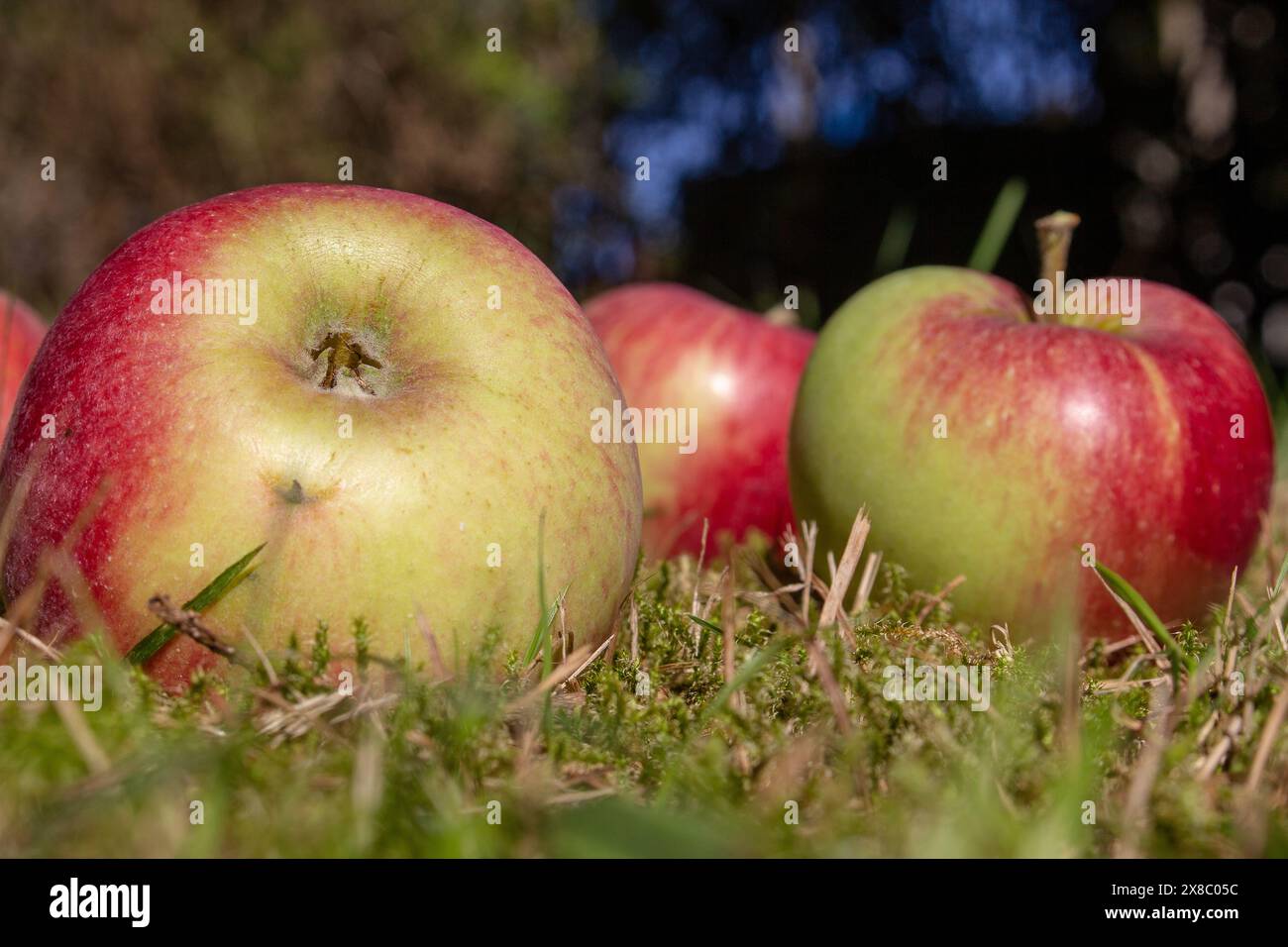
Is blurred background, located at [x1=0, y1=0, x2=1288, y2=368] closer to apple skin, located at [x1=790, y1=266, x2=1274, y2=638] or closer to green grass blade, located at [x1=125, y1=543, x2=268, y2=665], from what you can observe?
apple skin, located at [x1=790, y1=266, x2=1274, y2=638]

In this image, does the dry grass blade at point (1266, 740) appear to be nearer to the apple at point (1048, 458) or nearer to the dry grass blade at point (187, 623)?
the apple at point (1048, 458)

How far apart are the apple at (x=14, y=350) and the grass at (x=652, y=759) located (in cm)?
116

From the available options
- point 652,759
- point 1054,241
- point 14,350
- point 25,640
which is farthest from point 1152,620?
point 14,350

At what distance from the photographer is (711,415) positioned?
2641mm

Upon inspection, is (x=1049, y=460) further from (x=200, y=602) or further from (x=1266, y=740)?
(x=200, y=602)

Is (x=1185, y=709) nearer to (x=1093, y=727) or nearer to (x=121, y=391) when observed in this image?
(x=1093, y=727)

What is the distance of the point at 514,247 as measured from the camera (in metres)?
1.76

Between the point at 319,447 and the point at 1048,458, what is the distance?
3.81ft

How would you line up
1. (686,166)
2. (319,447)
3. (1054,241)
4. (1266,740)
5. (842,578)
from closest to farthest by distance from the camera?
(1266,740), (319,447), (842,578), (1054,241), (686,166)

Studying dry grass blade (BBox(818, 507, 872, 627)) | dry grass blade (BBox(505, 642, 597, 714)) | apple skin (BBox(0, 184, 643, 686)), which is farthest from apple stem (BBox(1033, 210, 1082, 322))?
dry grass blade (BBox(505, 642, 597, 714))

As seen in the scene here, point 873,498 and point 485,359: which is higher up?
point 485,359

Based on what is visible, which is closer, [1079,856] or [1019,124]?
[1079,856]
